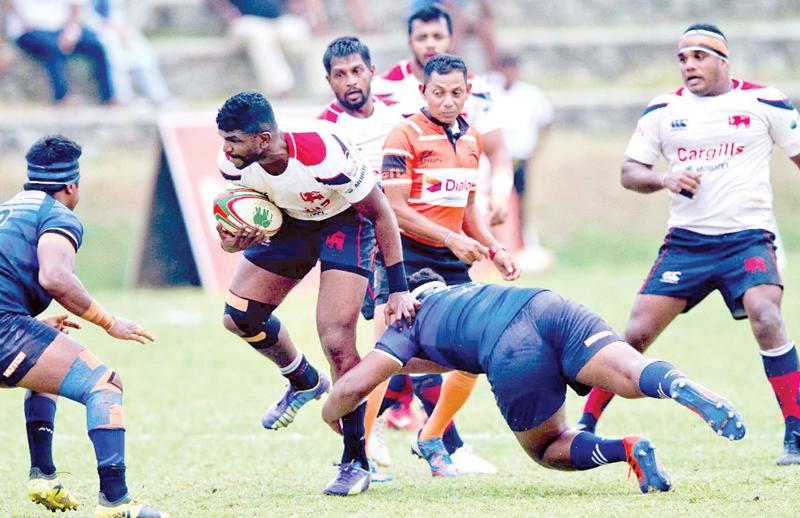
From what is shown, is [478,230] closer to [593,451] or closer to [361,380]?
[361,380]

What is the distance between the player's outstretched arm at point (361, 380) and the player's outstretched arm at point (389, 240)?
316 millimetres

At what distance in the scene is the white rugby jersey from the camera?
26.6 feet

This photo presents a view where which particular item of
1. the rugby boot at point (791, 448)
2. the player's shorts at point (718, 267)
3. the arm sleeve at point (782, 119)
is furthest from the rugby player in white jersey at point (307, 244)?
the arm sleeve at point (782, 119)

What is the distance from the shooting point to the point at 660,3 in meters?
23.6

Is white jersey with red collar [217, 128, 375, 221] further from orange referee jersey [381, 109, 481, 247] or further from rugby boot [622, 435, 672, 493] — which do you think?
rugby boot [622, 435, 672, 493]

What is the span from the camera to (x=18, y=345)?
621cm

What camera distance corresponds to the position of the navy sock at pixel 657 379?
6.14 metres

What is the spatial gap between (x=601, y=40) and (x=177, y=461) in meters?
15.1

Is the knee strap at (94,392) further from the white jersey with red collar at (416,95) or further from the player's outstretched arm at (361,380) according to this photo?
the white jersey with red collar at (416,95)

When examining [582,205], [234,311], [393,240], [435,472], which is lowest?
[582,205]

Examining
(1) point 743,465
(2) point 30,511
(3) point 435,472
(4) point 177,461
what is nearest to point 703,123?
(1) point 743,465

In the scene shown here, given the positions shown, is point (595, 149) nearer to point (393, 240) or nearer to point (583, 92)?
point (583, 92)

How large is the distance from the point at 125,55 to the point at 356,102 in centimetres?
1160

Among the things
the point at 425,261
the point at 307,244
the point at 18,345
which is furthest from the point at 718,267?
the point at 18,345
